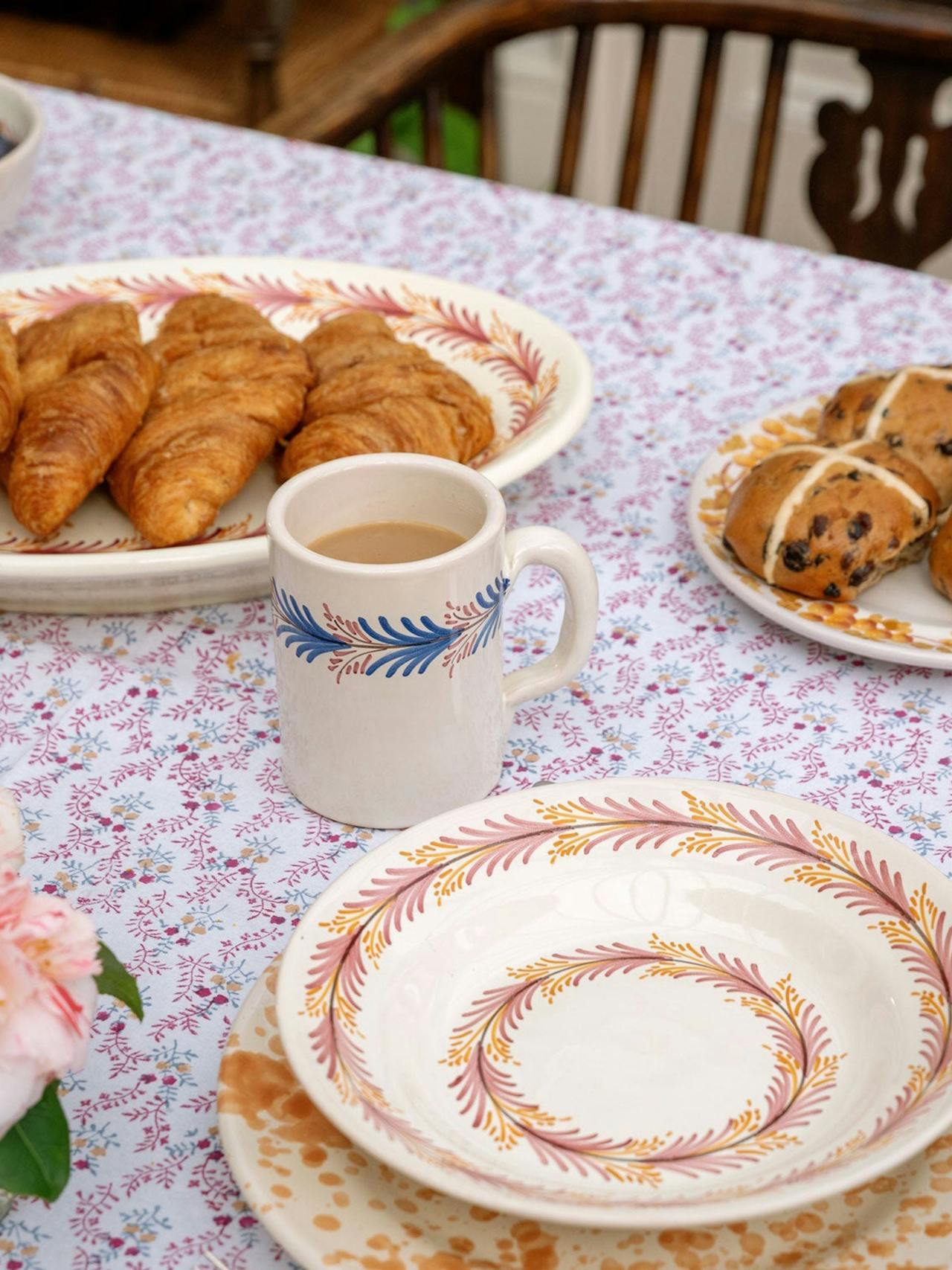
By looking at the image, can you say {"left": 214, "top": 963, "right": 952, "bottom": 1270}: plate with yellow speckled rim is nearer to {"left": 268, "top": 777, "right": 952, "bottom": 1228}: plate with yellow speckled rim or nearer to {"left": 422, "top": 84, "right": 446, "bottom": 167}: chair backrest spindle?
{"left": 268, "top": 777, "right": 952, "bottom": 1228}: plate with yellow speckled rim

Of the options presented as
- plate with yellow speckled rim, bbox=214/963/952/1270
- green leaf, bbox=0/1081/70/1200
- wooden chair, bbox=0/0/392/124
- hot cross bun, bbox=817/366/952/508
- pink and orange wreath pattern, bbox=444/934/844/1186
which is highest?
hot cross bun, bbox=817/366/952/508

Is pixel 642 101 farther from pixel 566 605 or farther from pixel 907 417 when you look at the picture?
pixel 566 605

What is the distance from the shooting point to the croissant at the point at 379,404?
32.9 inches

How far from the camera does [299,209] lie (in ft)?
4.38

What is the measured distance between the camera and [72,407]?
839 millimetres

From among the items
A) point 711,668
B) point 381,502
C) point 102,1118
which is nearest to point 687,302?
point 711,668

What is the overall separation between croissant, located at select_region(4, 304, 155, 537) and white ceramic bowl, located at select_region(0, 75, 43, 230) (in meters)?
0.27

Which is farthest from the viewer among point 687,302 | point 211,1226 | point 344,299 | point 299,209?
point 299,209

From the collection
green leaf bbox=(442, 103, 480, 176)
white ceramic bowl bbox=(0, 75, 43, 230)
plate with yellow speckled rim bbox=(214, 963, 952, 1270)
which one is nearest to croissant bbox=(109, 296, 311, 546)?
white ceramic bowl bbox=(0, 75, 43, 230)

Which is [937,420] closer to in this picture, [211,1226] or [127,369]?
[127,369]

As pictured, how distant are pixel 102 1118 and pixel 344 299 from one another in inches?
27.1

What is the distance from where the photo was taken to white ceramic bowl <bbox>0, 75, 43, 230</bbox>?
1.15 m

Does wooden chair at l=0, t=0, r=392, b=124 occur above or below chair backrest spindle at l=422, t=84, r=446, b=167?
below

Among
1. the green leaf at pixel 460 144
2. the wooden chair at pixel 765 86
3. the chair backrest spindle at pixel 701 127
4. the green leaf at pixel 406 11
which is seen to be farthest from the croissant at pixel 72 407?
the green leaf at pixel 406 11
